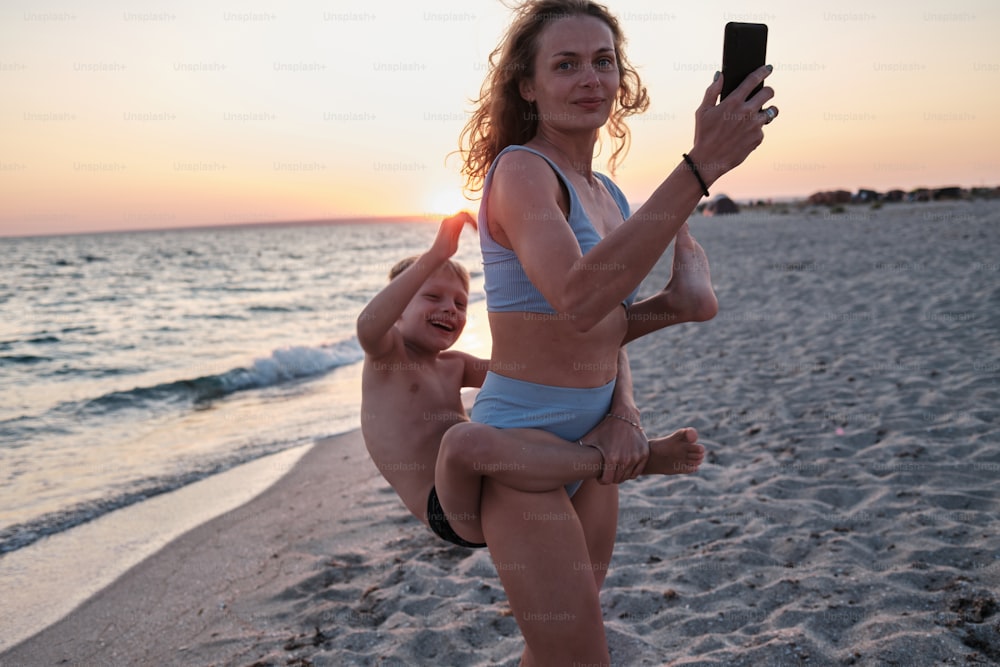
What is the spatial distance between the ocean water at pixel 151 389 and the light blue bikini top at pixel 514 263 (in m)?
5.44

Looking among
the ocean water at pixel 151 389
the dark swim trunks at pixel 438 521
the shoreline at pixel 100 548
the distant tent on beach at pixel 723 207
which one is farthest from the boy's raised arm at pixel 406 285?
the distant tent on beach at pixel 723 207

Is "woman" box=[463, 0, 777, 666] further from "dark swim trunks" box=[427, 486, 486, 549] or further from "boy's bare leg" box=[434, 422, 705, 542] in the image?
"dark swim trunks" box=[427, 486, 486, 549]

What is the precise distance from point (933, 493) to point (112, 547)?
576 cm

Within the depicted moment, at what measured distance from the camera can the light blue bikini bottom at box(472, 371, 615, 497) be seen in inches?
71.9

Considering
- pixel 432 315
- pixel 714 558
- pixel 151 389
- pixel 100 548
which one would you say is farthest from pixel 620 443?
pixel 151 389

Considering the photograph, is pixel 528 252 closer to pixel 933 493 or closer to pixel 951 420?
pixel 933 493

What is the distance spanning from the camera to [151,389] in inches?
449

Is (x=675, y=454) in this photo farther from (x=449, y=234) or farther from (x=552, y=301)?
(x=449, y=234)

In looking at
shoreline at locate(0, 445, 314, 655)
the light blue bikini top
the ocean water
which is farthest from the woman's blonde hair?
the ocean water

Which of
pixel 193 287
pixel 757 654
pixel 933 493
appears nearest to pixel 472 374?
pixel 757 654

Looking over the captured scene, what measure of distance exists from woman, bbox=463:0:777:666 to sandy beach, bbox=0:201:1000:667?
1.76 m

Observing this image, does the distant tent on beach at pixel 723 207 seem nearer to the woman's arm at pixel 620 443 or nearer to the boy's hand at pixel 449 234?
the boy's hand at pixel 449 234

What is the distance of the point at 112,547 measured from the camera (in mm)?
5305

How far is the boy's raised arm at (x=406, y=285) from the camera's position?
2.07 metres
